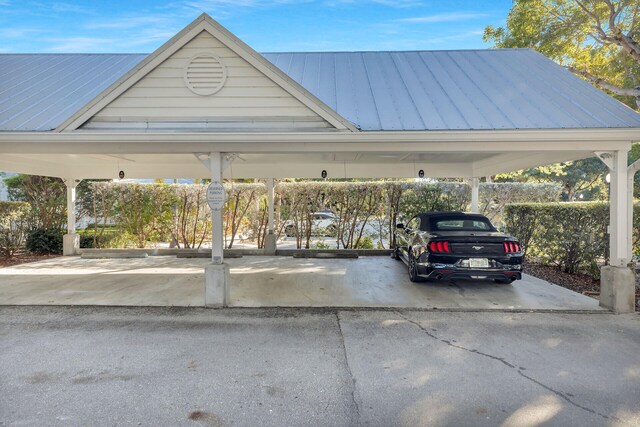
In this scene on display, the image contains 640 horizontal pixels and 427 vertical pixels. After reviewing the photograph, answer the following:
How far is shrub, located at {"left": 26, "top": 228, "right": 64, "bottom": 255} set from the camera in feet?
38.8

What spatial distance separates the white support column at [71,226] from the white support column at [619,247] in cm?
1376

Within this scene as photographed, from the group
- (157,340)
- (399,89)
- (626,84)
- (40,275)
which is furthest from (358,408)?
(626,84)

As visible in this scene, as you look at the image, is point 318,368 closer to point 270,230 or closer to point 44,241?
point 270,230

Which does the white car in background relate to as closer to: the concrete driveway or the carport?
the carport

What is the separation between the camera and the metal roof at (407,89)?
614cm

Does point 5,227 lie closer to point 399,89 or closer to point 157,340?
point 157,340

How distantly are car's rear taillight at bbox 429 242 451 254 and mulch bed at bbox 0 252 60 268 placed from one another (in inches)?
439

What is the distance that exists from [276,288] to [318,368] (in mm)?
3536

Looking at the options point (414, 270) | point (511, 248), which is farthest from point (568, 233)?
point (414, 270)

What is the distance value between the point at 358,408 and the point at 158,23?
43.2 ft

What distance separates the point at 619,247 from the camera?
5891 mm

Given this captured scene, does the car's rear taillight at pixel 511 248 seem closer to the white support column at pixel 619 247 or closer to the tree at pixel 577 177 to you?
the white support column at pixel 619 247

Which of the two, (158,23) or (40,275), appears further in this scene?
(158,23)

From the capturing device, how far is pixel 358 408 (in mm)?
3143
